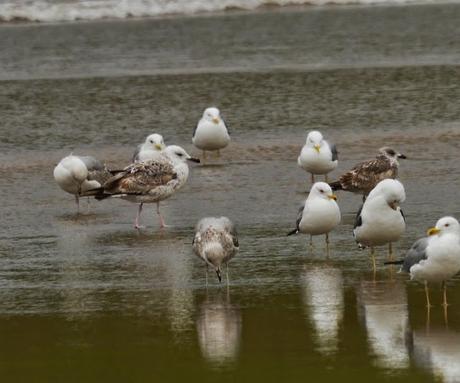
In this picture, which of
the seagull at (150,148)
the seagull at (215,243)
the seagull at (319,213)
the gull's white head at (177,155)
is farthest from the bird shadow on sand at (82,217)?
the seagull at (215,243)

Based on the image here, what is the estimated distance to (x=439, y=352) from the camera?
32.3ft

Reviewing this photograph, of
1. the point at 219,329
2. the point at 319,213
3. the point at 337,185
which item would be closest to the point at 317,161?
the point at 337,185

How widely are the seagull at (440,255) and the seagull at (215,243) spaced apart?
5.87ft

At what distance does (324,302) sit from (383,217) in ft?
4.82

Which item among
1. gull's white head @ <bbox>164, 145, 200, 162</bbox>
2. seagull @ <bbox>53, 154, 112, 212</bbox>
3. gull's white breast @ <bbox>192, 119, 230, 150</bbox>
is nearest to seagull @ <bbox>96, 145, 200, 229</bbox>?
gull's white head @ <bbox>164, 145, 200, 162</bbox>

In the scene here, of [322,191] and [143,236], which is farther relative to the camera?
[143,236]

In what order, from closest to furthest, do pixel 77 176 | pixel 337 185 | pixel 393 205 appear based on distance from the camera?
pixel 393 205, pixel 337 185, pixel 77 176

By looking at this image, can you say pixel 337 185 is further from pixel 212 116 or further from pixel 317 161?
pixel 212 116

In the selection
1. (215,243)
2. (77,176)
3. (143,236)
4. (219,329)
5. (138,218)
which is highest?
(77,176)

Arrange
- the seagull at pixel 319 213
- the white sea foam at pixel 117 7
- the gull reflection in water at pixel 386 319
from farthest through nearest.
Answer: the white sea foam at pixel 117 7 → the seagull at pixel 319 213 → the gull reflection in water at pixel 386 319

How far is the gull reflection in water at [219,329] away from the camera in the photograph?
395 inches

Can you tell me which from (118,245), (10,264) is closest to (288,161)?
(118,245)

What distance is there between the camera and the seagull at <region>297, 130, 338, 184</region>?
56.2 feet

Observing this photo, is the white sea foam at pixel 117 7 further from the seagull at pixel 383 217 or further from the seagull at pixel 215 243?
the seagull at pixel 215 243
